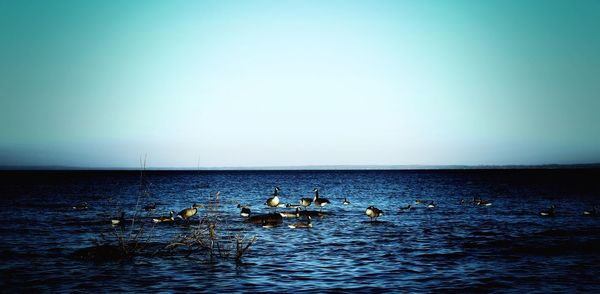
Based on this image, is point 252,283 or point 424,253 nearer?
point 252,283

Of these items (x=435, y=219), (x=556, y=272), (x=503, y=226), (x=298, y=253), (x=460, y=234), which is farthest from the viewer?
(x=435, y=219)

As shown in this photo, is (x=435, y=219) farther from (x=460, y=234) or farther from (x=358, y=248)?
(x=358, y=248)

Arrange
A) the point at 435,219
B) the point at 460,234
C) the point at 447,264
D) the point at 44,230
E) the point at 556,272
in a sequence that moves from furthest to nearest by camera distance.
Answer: the point at 435,219, the point at 44,230, the point at 460,234, the point at 447,264, the point at 556,272

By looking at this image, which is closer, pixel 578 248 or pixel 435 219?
pixel 578 248

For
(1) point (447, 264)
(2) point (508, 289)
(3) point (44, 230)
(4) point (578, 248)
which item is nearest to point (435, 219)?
(4) point (578, 248)

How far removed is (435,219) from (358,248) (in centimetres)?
1631

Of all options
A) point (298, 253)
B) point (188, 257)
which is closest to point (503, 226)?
point (298, 253)

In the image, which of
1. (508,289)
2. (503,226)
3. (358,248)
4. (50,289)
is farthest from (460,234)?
(50,289)

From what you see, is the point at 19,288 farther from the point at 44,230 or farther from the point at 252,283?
the point at 44,230

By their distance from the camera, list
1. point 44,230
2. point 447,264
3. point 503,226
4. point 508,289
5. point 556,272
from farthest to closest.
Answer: point 503,226
point 44,230
point 447,264
point 556,272
point 508,289

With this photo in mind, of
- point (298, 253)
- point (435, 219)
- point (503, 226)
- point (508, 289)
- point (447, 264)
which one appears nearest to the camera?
point (508, 289)

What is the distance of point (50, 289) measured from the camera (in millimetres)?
15172

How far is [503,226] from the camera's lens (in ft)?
105

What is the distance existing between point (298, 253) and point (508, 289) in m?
9.16
